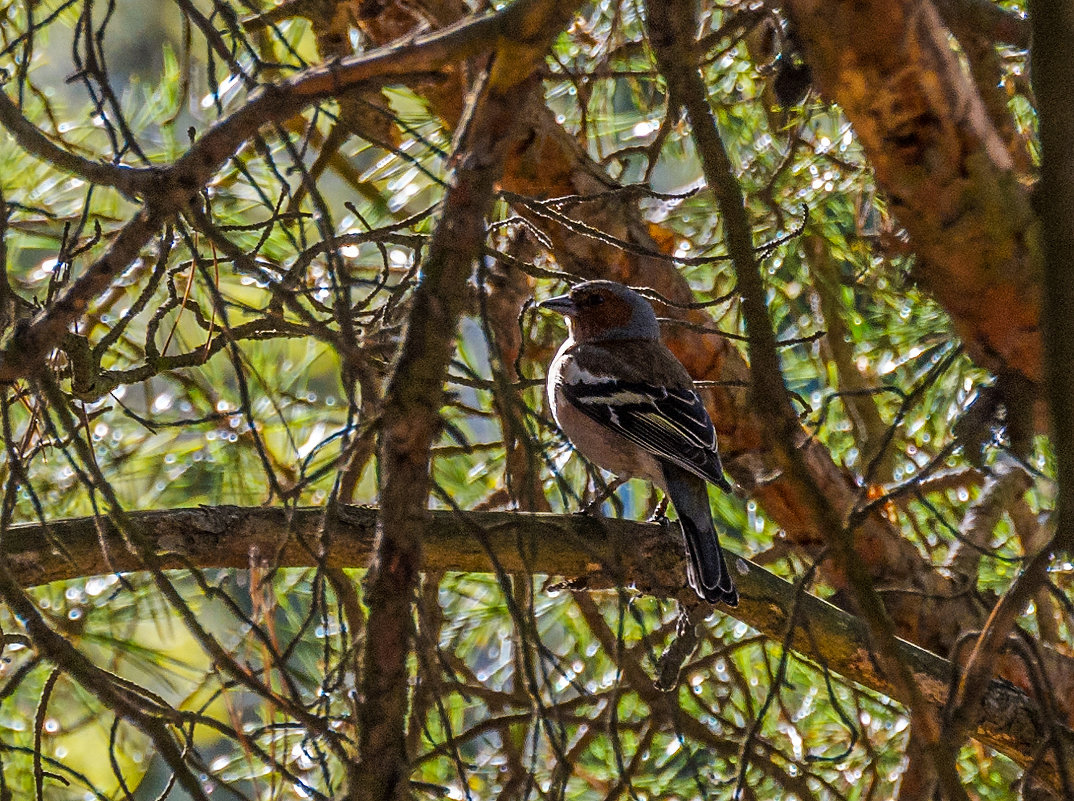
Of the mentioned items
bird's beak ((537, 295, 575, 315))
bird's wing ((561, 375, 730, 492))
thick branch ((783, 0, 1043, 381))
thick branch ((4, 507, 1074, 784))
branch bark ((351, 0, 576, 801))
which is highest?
bird's beak ((537, 295, 575, 315))

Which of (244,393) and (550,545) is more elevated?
(550,545)

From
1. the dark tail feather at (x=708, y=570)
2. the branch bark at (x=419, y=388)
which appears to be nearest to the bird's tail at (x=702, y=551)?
the dark tail feather at (x=708, y=570)

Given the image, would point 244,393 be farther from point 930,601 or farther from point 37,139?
point 930,601

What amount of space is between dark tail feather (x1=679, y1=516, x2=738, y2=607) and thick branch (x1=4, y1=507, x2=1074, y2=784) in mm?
44

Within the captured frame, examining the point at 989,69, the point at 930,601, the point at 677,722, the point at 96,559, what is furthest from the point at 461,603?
the point at 677,722

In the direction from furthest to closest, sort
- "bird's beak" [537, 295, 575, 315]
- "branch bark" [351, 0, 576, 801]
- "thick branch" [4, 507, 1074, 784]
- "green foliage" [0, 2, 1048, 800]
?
"bird's beak" [537, 295, 575, 315] → "green foliage" [0, 2, 1048, 800] → "thick branch" [4, 507, 1074, 784] → "branch bark" [351, 0, 576, 801]

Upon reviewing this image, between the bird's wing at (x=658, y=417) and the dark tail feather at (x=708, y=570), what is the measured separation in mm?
372

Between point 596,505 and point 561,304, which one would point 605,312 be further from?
point 596,505

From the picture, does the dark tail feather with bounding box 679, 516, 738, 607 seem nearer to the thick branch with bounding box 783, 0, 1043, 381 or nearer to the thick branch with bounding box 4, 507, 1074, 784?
the thick branch with bounding box 4, 507, 1074, 784

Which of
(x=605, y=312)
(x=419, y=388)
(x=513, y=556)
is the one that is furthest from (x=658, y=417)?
(x=419, y=388)

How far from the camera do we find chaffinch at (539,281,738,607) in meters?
3.79

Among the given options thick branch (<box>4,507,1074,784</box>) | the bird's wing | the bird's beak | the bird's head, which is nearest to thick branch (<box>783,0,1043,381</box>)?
thick branch (<box>4,507,1074,784</box>)

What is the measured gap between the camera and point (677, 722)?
1.74 metres

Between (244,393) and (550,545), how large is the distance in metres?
1.35
